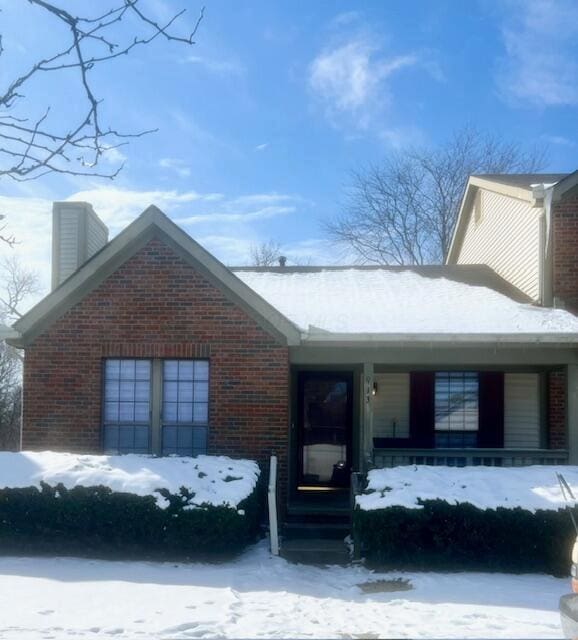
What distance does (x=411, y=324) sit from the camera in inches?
491

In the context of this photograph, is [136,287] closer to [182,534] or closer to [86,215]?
[86,215]

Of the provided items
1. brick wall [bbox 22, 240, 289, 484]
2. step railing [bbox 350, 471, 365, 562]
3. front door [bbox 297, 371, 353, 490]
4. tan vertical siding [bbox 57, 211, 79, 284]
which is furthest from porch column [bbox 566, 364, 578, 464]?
tan vertical siding [bbox 57, 211, 79, 284]

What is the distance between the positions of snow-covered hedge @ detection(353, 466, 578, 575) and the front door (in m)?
5.32

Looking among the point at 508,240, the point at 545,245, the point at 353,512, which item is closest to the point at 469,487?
the point at 353,512

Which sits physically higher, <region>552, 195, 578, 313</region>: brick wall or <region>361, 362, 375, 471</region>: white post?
<region>552, 195, 578, 313</region>: brick wall

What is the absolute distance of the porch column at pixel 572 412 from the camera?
12102 millimetres

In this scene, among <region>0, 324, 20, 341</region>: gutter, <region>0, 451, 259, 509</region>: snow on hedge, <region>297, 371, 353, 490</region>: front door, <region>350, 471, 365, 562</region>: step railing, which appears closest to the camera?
<region>0, 451, 259, 509</region>: snow on hedge

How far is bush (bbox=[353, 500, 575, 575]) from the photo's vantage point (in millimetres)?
9453

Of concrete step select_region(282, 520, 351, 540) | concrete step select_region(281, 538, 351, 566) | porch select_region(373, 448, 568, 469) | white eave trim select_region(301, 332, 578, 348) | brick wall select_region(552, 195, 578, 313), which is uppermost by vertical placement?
brick wall select_region(552, 195, 578, 313)

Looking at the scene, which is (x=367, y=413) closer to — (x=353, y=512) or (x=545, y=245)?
(x=353, y=512)

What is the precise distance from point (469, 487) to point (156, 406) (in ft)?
15.8

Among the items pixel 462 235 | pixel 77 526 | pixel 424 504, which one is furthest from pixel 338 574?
pixel 462 235

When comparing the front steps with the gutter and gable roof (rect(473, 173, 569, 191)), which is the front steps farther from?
gable roof (rect(473, 173, 569, 191))

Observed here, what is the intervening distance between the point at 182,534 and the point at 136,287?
4.25 m
